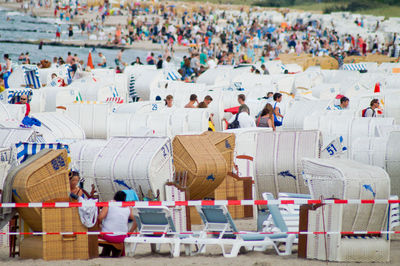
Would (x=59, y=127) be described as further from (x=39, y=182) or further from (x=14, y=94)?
(x=39, y=182)

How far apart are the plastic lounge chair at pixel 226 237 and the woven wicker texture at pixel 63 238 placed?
3.63 ft

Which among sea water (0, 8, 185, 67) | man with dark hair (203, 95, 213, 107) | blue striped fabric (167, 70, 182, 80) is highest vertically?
man with dark hair (203, 95, 213, 107)

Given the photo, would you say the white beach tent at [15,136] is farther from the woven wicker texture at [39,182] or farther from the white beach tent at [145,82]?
the white beach tent at [145,82]

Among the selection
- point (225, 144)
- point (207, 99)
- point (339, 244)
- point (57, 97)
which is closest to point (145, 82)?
point (57, 97)

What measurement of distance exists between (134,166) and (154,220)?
1805mm

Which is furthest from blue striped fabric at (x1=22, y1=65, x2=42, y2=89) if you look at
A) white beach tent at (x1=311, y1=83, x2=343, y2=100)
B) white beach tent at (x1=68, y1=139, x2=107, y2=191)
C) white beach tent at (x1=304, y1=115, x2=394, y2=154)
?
white beach tent at (x1=304, y1=115, x2=394, y2=154)

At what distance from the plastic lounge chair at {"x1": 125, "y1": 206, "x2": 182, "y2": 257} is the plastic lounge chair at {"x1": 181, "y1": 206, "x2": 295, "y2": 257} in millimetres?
155

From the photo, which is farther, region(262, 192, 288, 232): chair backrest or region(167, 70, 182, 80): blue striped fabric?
region(167, 70, 182, 80): blue striped fabric

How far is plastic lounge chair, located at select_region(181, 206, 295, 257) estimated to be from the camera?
26.4 ft

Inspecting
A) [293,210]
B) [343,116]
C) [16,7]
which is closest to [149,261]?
[293,210]

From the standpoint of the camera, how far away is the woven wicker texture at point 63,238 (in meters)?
7.93

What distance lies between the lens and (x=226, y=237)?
8406mm

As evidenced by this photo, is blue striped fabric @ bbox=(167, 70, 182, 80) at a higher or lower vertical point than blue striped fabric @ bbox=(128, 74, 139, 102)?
higher

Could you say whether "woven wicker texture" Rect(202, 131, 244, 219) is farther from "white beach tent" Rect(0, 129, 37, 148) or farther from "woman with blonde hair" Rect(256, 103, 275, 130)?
"white beach tent" Rect(0, 129, 37, 148)
